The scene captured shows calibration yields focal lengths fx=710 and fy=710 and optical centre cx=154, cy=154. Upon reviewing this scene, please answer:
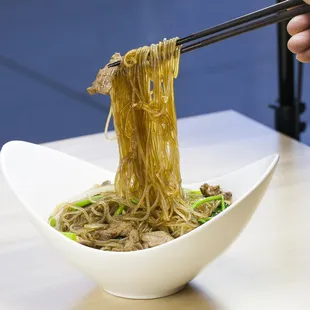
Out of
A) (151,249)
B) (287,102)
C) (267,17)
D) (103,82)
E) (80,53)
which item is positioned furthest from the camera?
(80,53)

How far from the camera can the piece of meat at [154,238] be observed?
0.99 m

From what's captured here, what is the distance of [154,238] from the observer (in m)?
1.00

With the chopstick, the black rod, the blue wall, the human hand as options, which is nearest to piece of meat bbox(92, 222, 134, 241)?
the chopstick

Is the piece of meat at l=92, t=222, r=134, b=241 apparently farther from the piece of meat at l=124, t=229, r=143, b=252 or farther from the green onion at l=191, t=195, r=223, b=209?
the green onion at l=191, t=195, r=223, b=209

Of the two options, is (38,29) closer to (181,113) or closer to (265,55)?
(181,113)

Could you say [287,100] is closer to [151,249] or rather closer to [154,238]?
[154,238]

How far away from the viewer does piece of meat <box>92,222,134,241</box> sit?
1.03 metres

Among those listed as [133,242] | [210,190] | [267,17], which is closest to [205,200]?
[210,190]

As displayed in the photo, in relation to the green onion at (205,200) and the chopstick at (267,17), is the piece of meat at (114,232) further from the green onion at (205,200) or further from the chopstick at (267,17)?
the chopstick at (267,17)

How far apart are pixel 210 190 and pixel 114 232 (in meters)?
0.19

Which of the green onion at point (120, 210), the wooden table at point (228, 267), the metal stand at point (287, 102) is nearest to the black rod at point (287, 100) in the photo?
the metal stand at point (287, 102)

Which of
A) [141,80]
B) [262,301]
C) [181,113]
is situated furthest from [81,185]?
[181,113]

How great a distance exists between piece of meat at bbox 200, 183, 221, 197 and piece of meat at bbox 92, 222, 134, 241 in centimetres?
16

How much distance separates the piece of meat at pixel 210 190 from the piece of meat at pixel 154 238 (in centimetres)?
14
